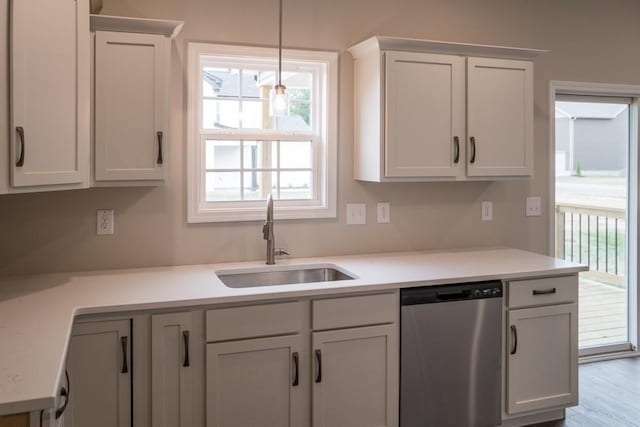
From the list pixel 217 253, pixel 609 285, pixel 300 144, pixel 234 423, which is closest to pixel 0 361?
pixel 234 423

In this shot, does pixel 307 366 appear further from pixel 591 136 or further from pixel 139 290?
pixel 591 136

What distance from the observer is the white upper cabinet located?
126 inches

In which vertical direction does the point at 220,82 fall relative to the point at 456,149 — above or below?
above

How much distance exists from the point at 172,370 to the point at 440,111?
195cm

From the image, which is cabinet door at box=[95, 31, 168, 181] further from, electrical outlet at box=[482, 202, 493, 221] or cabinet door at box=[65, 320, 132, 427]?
electrical outlet at box=[482, 202, 493, 221]


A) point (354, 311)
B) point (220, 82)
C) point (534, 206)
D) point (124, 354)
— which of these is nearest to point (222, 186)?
point (220, 82)

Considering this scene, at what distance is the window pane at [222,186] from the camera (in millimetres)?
Answer: 3316

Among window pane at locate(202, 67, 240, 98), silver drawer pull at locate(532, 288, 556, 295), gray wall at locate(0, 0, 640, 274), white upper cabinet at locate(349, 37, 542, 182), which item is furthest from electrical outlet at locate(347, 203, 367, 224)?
silver drawer pull at locate(532, 288, 556, 295)

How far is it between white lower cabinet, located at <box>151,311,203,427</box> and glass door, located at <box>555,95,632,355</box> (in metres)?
2.80

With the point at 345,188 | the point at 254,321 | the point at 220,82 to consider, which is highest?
the point at 220,82

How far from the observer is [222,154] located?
3328mm

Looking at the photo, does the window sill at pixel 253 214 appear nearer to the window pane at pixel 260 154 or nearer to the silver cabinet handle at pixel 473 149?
the window pane at pixel 260 154

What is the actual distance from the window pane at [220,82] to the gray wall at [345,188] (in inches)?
7.1

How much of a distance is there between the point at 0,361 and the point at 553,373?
2.68 m
